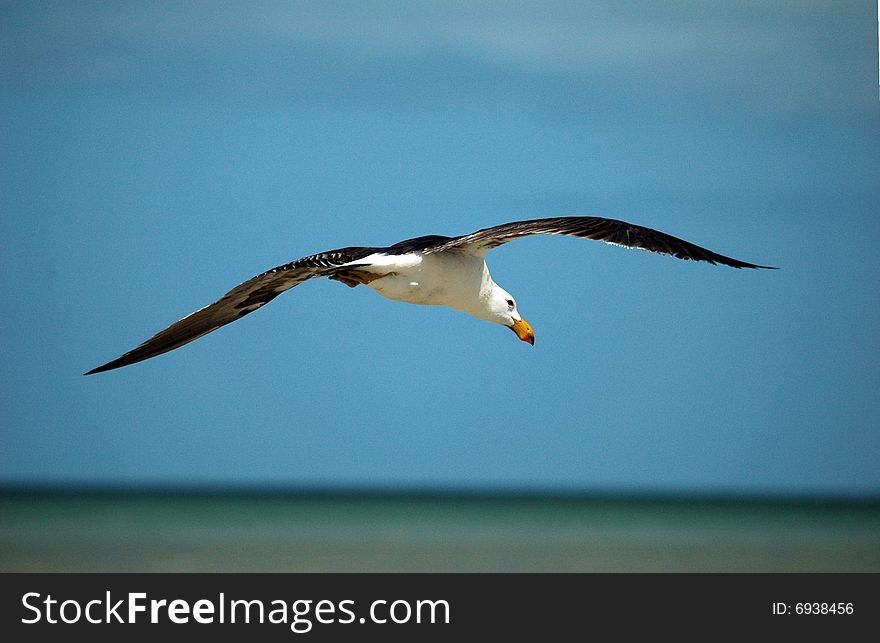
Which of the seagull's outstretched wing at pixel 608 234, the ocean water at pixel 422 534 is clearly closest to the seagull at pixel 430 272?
the seagull's outstretched wing at pixel 608 234

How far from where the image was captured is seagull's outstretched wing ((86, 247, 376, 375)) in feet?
29.4

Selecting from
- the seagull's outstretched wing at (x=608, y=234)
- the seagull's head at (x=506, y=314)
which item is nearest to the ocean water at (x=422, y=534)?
the seagull's head at (x=506, y=314)

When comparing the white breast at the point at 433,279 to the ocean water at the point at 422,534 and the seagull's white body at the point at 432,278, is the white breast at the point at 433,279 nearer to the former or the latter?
the seagull's white body at the point at 432,278

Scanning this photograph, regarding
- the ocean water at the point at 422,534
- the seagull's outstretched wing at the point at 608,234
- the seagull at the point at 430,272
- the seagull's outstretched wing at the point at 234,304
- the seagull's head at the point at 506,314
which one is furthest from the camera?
the ocean water at the point at 422,534

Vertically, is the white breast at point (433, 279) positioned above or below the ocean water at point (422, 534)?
below

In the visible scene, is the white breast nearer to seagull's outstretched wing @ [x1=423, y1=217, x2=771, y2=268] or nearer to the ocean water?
seagull's outstretched wing @ [x1=423, y1=217, x2=771, y2=268]

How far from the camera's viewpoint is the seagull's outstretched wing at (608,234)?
328 inches

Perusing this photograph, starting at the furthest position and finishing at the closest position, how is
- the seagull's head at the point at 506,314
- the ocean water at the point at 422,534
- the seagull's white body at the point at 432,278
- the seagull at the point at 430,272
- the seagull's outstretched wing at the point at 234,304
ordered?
1. the ocean water at the point at 422,534
2. the seagull's head at the point at 506,314
3. the seagull's white body at the point at 432,278
4. the seagull's outstretched wing at the point at 234,304
5. the seagull at the point at 430,272

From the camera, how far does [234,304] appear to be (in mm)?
9570

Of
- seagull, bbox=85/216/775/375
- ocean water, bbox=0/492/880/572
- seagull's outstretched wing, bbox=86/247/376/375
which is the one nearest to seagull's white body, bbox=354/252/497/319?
seagull, bbox=85/216/775/375

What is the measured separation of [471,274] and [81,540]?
14.0 m

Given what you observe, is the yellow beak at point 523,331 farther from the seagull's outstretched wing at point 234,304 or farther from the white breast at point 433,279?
the seagull's outstretched wing at point 234,304

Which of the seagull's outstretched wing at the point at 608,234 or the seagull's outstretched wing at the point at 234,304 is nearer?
the seagull's outstretched wing at the point at 608,234

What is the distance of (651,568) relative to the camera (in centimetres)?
1942
